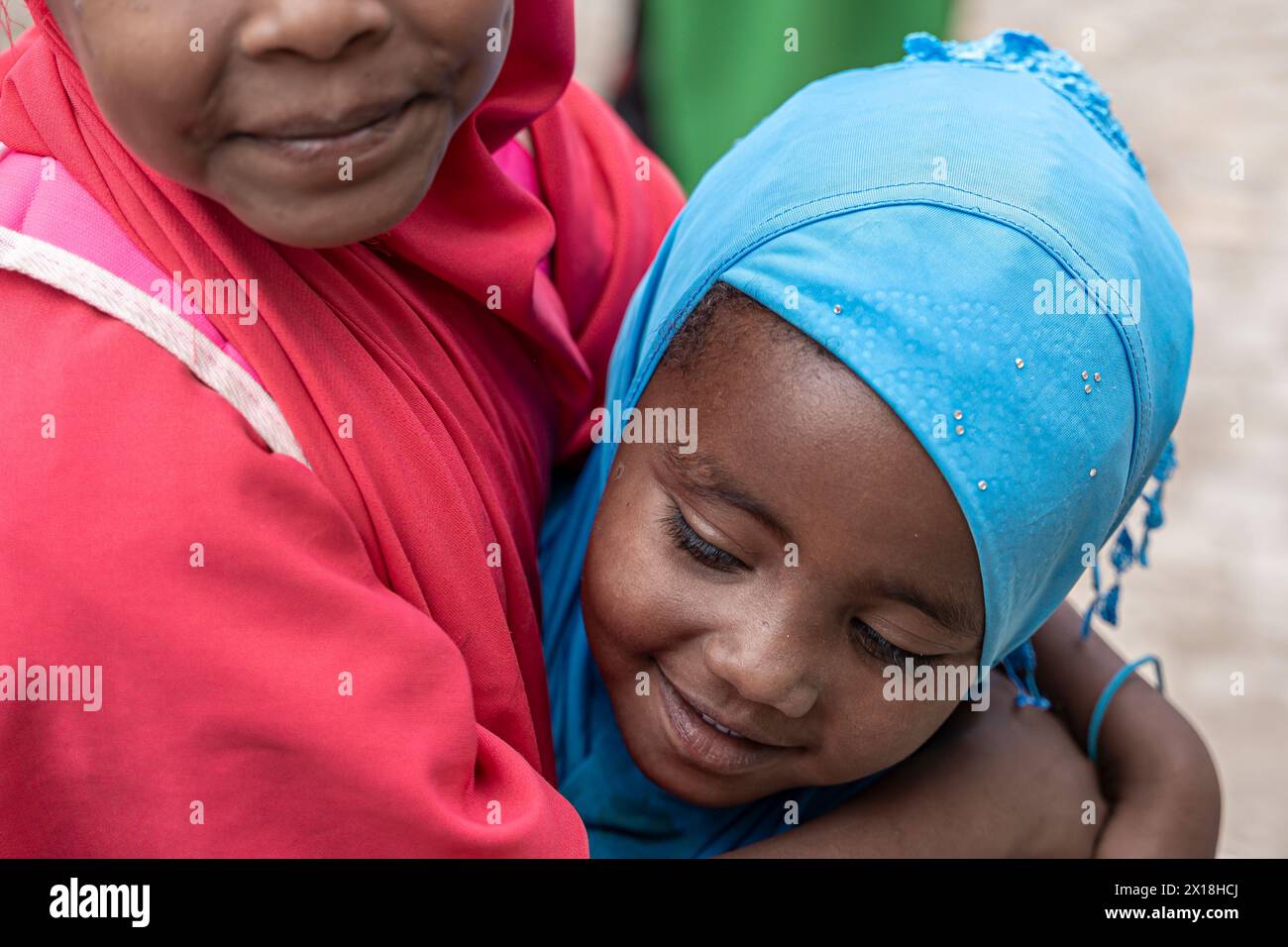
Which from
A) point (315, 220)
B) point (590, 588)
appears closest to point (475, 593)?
point (590, 588)

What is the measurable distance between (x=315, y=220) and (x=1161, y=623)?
8.22ft

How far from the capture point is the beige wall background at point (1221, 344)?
2937 mm

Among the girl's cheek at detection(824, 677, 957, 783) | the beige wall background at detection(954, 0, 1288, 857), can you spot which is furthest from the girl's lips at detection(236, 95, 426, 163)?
the beige wall background at detection(954, 0, 1288, 857)

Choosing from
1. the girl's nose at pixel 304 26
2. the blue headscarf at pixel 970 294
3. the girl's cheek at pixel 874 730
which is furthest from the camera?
the girl's cheek at pixel 874 730

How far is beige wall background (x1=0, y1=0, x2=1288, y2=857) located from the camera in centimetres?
294

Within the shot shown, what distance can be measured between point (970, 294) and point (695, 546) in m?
0.35

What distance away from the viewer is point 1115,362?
137cm

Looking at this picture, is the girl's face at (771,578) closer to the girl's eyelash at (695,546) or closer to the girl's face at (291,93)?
the girl's eyelash at (695,546)

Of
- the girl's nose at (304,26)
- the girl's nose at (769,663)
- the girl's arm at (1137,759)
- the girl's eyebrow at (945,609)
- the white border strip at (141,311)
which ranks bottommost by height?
the girl's arm at (1137,759)

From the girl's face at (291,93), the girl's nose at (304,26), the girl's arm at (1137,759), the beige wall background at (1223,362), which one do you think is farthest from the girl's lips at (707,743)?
the beige wall background at (1223,362)

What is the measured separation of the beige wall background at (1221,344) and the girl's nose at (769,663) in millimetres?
865

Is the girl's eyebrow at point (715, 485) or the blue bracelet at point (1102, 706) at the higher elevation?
the girl's eyebrow at point (715, 485)

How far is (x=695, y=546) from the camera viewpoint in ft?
4.64
